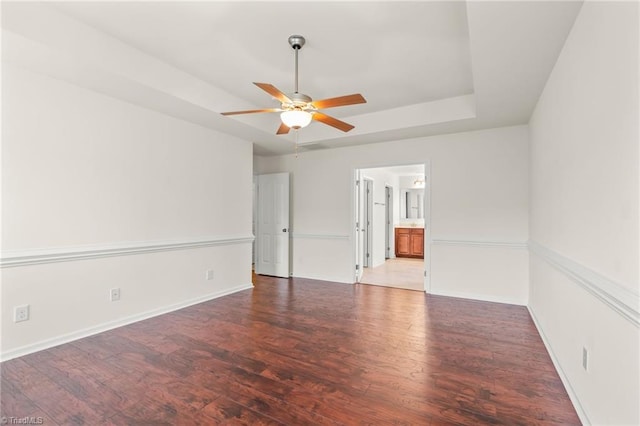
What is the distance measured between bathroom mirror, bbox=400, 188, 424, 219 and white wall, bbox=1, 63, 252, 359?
6614 mm

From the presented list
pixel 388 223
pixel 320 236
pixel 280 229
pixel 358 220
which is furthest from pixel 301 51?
pixel 388 223

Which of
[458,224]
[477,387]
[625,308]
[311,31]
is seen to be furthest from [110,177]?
[458,224]

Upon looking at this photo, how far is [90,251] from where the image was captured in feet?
9.98

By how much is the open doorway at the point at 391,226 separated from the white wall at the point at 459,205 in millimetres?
187

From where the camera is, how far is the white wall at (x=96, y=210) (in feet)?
8.52

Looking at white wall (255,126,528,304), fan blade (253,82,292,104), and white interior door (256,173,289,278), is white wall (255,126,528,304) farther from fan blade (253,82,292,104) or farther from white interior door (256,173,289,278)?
fan blade (253,82,292,104)

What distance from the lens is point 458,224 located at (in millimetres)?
4539

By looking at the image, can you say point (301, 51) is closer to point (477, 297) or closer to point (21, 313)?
point (21, 313)

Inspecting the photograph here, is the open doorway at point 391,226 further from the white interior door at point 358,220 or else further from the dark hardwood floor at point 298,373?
the dark hardwood floor at point 298,373

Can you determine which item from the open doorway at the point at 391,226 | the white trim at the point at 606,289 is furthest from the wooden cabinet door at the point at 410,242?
the white trim at the point at 606,289

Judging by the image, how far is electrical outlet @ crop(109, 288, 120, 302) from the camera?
3249mm

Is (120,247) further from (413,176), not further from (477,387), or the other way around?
(413,176)

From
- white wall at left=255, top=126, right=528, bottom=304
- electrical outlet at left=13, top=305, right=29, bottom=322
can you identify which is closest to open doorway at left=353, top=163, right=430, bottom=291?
white wall at left=255, top=126, right=528, bottom=304

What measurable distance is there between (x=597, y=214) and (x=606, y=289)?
40cm
